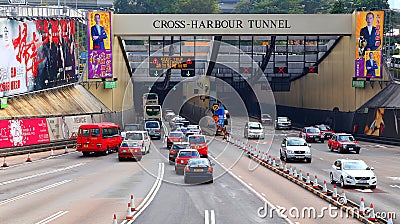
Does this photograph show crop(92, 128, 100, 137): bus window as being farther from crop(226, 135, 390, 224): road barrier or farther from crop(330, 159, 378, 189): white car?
crop(330, 159, 378, 189): white car

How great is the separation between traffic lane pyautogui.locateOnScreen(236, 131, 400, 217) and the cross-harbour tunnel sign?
41.4 ft

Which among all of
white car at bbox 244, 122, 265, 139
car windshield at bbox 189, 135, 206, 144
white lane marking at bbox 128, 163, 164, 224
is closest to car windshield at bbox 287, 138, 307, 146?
car windshield at bbox 189, 135, 206, 144

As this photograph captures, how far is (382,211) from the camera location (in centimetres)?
2402

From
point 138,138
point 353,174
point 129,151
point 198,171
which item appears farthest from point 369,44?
point 198,171

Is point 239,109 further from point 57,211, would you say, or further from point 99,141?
point 57,211

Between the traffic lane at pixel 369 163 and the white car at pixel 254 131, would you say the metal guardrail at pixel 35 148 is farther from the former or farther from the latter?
the white car at pixel 254 131

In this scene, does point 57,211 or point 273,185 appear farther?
point 273,185

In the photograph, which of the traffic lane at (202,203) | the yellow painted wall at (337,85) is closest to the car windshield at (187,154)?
the traffic lane at (202,203)

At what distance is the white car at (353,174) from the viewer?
31406 millimetres

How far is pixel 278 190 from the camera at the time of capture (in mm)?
31141

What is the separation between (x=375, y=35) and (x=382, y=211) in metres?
50.1

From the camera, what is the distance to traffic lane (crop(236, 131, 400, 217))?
2738 cm

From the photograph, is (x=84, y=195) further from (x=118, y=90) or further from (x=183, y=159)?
(x=118, y=90)

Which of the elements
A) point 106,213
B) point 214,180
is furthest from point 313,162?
point 106,213
